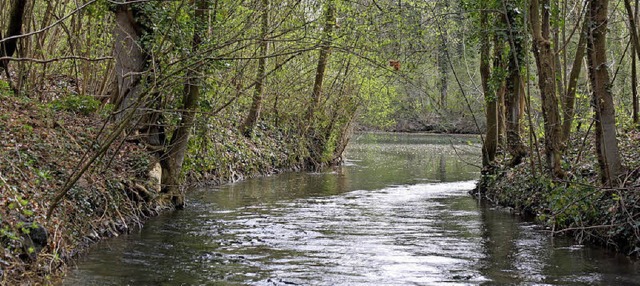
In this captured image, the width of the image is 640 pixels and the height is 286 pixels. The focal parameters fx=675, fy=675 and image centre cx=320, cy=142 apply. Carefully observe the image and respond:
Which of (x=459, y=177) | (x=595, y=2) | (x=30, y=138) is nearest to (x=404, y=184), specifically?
(x=459, y=177)

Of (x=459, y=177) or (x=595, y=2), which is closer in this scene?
(x=595, y=2)

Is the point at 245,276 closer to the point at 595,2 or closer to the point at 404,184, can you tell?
the point at 595,2

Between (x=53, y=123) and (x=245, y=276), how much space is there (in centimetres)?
564

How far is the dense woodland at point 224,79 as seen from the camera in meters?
10.0

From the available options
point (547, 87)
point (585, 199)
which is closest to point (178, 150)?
point (547, 87)

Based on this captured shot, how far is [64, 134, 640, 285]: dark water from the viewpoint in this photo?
8797 millimetres

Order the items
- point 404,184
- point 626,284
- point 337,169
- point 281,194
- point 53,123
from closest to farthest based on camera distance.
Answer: point 626,284 < point 53,123 < point 281,194 < point 404,184 < point 337,169

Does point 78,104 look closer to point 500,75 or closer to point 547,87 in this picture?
point 547,87

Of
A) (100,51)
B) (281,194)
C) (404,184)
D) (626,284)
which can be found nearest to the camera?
(626,284)

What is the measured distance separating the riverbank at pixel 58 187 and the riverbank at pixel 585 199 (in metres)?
7.28

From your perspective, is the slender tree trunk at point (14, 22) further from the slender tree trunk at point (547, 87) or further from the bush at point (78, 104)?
the slender tree trunk at point (547, 87)

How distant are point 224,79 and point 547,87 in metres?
6.73

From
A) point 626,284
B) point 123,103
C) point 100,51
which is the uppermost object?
point 100,51

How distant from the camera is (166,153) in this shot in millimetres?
14102
